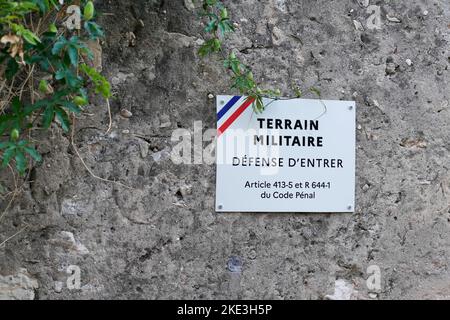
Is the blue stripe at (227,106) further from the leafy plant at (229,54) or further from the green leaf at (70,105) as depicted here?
the green leaf at (70,105)

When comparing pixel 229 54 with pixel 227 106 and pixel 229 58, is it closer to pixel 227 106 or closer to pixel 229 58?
pixel 229 58

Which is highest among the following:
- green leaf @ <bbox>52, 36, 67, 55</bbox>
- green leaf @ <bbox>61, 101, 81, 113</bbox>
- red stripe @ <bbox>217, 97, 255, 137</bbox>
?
green leaf @ <bbox>52, 36, 67, 55</bbox>

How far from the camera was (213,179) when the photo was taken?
275cm

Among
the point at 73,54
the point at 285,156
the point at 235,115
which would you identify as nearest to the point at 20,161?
the point at 73,54

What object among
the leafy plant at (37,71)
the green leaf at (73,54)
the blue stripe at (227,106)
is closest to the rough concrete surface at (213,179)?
the blue stripe at (227,106)

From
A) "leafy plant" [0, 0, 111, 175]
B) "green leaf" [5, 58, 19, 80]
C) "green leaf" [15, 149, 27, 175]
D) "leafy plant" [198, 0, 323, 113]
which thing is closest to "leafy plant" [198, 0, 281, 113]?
"leafy plant" [198, 0, 323, 113]

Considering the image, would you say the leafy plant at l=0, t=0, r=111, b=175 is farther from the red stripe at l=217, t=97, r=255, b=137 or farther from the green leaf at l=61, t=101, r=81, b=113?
the red stripe at l=217, t=97, r=255, b=137

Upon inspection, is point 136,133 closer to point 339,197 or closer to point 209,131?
point 209,131

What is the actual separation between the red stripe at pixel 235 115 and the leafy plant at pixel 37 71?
58cm

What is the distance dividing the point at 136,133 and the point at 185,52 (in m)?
0.42

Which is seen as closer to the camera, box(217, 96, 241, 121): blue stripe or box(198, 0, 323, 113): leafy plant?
box(198, 0, 323, 113): leafy plant

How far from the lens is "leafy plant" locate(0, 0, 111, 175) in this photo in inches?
85.4

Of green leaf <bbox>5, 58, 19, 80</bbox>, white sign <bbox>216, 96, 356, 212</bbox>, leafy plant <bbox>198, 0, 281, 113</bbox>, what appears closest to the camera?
green leaf <bbox>5, 58, 19, 80</bbox>

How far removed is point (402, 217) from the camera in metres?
2.89
